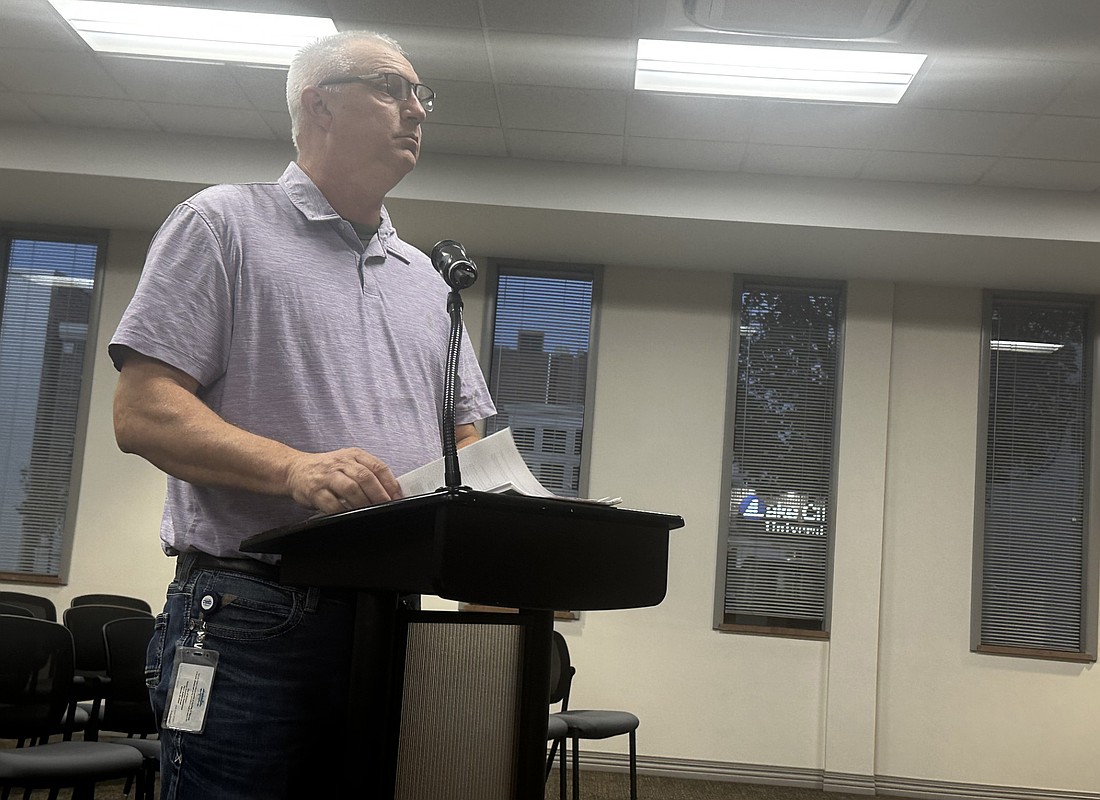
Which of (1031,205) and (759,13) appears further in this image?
(1031,205)

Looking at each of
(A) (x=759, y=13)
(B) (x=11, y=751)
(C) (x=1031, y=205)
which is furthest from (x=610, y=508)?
(C) (x=1031, y=205)

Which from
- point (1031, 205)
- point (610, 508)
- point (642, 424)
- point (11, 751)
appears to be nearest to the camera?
point (610, 508)

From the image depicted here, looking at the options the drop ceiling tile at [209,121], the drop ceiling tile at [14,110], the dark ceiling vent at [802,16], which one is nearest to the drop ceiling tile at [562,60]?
the dark ceiling vent at [802,16]

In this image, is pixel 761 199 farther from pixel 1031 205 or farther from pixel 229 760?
pixel 229 760

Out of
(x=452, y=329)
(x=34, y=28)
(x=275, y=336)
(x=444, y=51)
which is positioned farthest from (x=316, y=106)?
(x=34, y=28)

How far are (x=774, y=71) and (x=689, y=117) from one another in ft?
1.85

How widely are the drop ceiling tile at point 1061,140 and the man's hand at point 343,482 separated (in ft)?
16.0

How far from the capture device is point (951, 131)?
17.3ft

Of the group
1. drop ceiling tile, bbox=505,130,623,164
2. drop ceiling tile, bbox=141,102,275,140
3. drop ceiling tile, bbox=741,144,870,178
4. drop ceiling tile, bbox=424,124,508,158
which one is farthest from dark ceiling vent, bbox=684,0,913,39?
drop ceiling tile, bbox=141,102,275,140

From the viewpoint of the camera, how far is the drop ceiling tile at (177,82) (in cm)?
512

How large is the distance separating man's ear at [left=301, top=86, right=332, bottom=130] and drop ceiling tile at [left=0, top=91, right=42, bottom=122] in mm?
4706

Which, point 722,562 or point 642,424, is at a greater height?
point 642,424

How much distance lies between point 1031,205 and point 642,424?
256 cm

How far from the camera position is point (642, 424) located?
6801 millimetres
